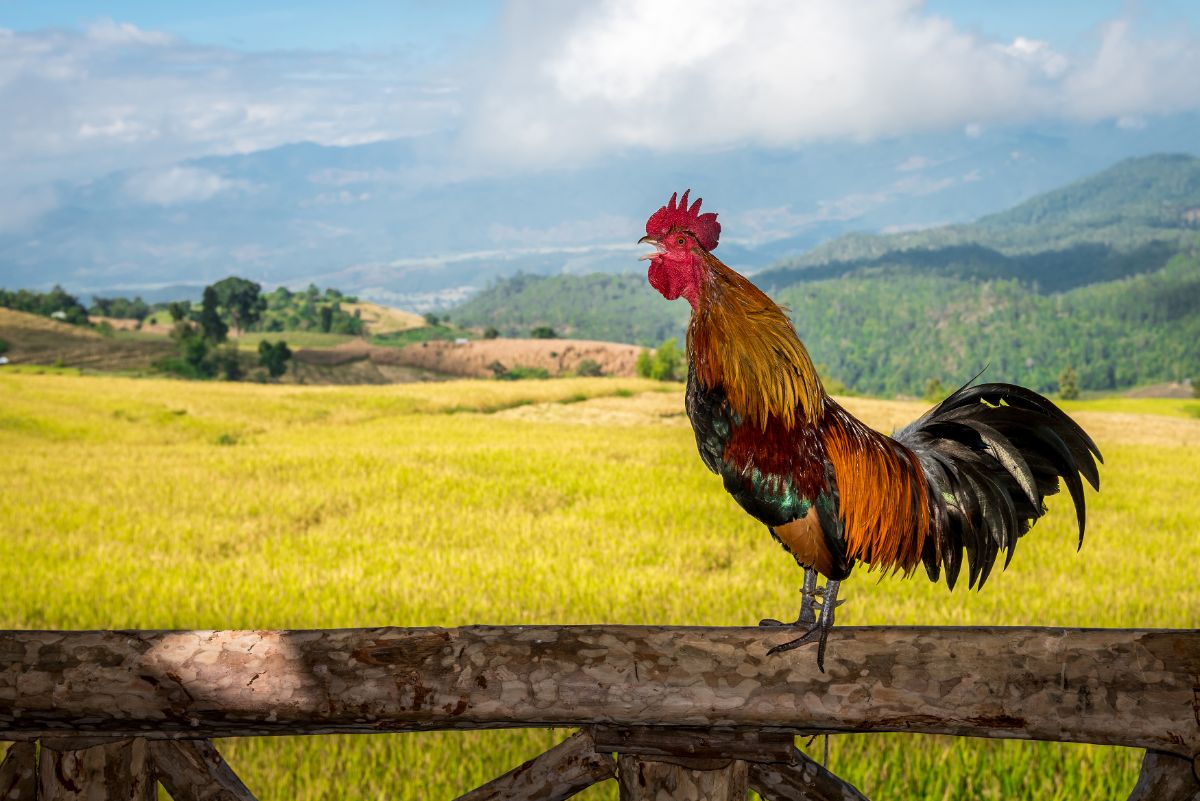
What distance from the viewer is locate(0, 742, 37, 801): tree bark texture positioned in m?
2.36

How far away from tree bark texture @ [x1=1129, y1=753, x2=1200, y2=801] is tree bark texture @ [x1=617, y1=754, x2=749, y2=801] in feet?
3.24

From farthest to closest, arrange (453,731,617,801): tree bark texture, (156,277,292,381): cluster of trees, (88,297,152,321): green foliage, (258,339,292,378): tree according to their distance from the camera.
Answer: (88,297,152,321): green foliage, (258,339,292,378): tree, (156,277,292,381): cluster of trees, (453,731,617,801): tree bark texture

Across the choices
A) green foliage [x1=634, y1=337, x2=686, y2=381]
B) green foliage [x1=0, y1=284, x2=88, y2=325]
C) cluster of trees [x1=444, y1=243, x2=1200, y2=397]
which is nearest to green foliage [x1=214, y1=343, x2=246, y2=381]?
green foliage [x1=0, y1=284, x2=88, y2=325]

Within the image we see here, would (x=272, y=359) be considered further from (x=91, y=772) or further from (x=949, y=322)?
(x=949, y=322)

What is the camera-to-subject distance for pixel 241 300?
864 inches

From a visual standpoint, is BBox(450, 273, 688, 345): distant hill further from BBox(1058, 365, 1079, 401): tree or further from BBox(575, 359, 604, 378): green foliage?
BBox(575, 359, 604, 378): green foliage

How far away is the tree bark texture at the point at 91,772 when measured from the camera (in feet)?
7.48

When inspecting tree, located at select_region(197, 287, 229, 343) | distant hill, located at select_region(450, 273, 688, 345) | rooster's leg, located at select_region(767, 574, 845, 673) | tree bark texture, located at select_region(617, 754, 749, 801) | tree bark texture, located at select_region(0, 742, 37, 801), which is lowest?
tree bark texture, located at select_region(0, 742, 37, 801)

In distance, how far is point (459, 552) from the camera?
27.7ft

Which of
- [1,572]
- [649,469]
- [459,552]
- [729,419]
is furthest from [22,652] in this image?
[649,469]

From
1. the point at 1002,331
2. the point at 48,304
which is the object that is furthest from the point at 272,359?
the point at 1002,331

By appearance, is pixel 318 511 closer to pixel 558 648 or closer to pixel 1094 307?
pixel 558 648

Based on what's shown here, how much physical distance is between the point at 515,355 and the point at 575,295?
290ft

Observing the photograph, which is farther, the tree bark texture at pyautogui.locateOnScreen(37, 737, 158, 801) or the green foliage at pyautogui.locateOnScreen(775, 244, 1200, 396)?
the green foliage at pyautogui.locateOnScreen(775, 244, 1200, 396)
